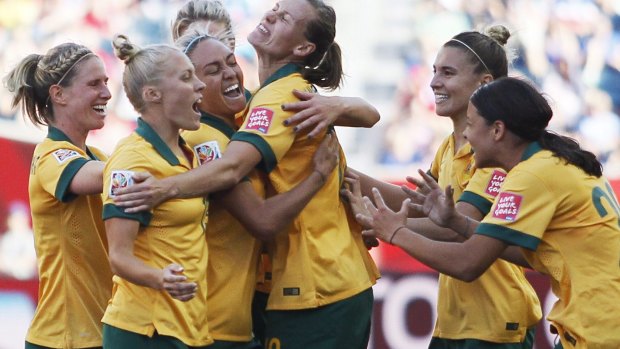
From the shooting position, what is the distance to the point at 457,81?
16.3 ft

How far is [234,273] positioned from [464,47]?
1.33m

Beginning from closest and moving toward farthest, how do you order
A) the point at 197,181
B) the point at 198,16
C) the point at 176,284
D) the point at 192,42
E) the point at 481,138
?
the point at 176,284
the point at 197,181
the point at 481,138
the point at 192,42
the point at 198,16

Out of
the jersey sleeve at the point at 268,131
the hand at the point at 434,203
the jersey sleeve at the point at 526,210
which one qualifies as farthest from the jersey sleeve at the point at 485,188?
the jersey sleeve at the point at 268,131

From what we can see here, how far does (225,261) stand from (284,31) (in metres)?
0.89

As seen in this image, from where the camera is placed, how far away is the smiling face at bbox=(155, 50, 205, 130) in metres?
4.21

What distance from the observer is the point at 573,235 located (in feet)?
13.5

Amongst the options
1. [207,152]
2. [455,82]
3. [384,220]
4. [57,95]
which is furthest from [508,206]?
[57,95]

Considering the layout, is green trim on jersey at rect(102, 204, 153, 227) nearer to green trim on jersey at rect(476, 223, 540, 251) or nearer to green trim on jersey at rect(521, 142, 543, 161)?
green trim on jersey at rect(476, 223, 540, 251)

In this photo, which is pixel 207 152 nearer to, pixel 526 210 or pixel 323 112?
pixel 323 112

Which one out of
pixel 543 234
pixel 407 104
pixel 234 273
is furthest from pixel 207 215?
pixel 407 104

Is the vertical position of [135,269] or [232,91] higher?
[232,91]

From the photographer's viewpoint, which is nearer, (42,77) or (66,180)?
(66,180)

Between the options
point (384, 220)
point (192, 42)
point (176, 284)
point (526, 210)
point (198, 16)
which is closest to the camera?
point (176, 284)

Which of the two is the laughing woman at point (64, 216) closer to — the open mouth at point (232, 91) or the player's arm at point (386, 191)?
the open mouth at point (232, 91)
